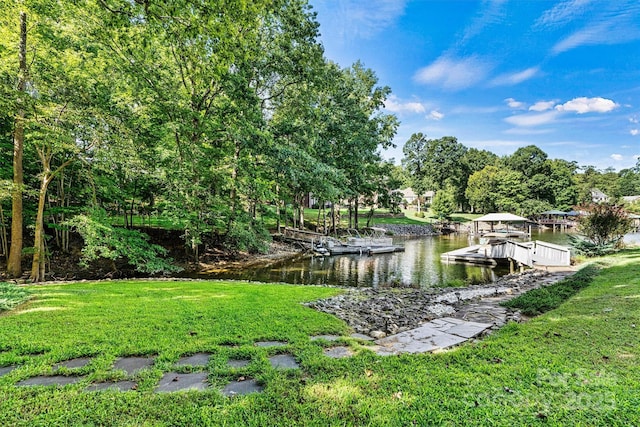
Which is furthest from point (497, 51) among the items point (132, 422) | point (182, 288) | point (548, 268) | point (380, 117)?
point (132, 422)

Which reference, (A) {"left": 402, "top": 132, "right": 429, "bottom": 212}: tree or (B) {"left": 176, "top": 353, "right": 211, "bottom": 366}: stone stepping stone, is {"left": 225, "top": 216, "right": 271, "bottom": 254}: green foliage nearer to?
(B) {"left": 176, "top": 353, "right": 211, "bottom": 366}: stone stepping stone

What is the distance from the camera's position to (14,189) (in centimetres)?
734

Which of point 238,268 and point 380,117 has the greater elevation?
point 380,117

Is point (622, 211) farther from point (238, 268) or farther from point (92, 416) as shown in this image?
point (92, 416)

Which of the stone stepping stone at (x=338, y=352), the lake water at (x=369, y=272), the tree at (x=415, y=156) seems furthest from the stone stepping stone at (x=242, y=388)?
the tree at (x=415, y=156)

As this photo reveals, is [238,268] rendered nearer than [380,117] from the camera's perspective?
Yes

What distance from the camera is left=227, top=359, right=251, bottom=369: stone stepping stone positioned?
2.80 metres

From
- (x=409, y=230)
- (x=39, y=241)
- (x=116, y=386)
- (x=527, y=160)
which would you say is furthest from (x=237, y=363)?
(x=527, y=160)

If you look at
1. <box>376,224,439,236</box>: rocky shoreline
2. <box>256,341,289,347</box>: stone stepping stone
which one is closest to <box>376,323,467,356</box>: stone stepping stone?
<box>256,341,289,347</box>: stone stepping stone

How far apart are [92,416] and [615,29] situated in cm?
1906

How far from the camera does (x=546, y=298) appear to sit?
566 cm

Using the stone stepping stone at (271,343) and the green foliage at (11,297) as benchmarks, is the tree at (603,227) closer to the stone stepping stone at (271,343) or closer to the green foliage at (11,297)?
the stone stepping stone at (271,343)

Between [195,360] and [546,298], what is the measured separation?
639cm

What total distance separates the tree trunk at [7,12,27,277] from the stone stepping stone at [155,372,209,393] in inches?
313
